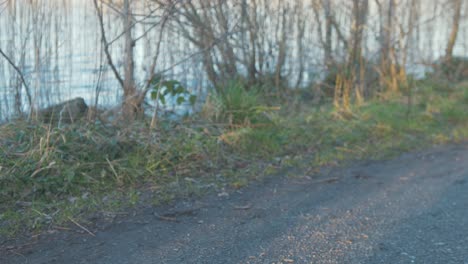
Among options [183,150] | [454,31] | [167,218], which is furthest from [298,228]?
[454,31]

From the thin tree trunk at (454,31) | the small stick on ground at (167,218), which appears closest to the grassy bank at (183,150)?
the small stick on ground at (167,218)

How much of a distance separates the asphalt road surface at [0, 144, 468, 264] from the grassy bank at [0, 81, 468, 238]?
377mm

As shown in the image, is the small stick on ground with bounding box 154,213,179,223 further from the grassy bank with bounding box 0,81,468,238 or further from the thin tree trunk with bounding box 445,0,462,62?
the thin tree trunk with bounding box 445,0,462,62

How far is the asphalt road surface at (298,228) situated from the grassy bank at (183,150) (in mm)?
377

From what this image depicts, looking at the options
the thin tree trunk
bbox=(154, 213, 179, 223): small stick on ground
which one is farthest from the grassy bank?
the thin tree trunk

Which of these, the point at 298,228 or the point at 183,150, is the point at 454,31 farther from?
the point at 298,228

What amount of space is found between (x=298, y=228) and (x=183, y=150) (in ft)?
6.79

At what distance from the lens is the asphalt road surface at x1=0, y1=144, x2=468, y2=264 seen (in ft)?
13.6

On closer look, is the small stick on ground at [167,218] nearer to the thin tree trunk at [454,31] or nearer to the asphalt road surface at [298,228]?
the asphalt road surface at [298,228]

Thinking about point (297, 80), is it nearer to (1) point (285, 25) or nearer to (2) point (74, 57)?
(1) point (285, 25)

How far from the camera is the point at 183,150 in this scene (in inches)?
251

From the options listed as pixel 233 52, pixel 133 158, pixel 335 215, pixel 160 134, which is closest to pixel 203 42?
pixel 233 52

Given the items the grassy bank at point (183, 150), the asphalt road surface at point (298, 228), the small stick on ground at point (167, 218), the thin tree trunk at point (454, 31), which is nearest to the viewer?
the asphalt road surface at point (298, 228)

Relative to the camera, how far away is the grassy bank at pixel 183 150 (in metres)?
5.18
